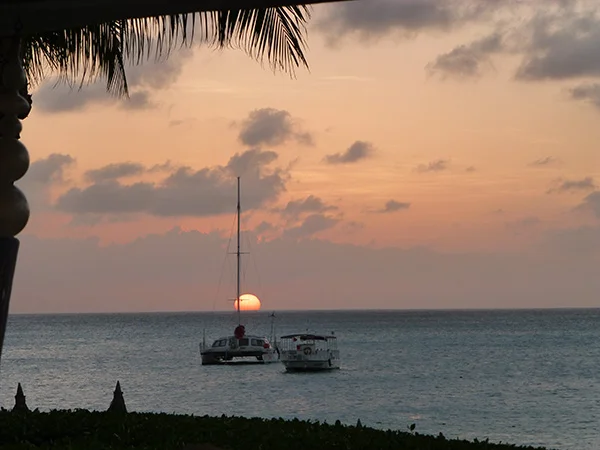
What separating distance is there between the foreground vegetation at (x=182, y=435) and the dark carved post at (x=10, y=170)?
6.77 m

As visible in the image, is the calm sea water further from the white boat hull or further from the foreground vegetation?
the foreground vegetation

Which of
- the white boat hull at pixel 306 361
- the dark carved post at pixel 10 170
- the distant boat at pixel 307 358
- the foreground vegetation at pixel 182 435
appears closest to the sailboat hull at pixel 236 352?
the distant boat at pixel 307 358

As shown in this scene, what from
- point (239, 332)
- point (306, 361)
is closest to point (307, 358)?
point (306, 361)

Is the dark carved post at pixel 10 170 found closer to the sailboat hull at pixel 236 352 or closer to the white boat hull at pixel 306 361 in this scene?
the white boat hull at pixel 306 361

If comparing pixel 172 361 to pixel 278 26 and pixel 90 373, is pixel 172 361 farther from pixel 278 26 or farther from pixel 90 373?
pixel 278 26

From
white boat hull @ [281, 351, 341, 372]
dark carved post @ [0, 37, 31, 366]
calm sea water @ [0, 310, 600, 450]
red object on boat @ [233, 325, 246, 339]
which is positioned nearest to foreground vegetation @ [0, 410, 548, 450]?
dark carved post @ [0, 37, 31, 366]

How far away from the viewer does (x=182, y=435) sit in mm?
11383

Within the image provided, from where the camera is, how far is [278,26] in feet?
40.0

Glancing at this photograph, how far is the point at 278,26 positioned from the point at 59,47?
3.68 meters

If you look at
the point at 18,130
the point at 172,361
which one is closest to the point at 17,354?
the point at 172,361

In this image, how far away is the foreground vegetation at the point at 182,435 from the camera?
1062 cm

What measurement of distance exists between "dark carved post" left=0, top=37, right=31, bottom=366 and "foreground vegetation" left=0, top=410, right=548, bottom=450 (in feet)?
22.2

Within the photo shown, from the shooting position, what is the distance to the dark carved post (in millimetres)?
3438

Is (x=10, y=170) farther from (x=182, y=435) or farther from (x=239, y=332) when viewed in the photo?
(x=239, y=332)
